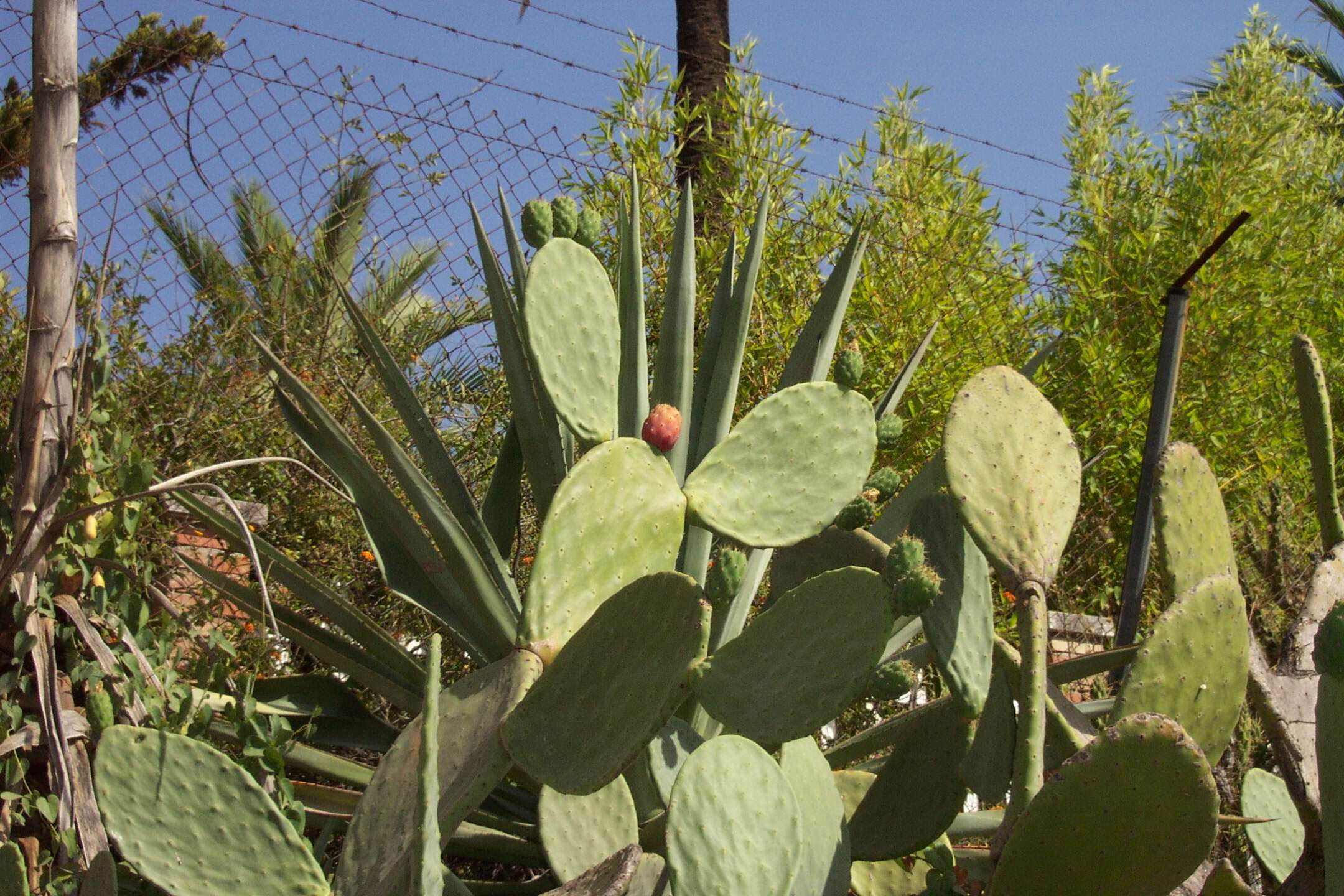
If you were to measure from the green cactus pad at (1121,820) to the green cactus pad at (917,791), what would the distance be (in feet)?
1.02

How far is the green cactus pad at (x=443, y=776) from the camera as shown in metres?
1.06

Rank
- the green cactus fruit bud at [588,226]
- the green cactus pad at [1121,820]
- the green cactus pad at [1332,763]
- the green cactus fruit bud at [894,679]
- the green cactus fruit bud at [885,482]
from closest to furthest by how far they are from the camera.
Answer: the green cactus pad at [1121,820], the green cactus pad at [1332,763], the green cactus fruit bud at [894,679], the green cactus fruit bud at [885,482], the green cactus fruit bud at [588,226]

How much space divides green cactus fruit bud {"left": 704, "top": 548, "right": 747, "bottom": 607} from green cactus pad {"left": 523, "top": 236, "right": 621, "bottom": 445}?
26 centimetres

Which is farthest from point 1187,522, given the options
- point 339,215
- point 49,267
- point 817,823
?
point 339,215

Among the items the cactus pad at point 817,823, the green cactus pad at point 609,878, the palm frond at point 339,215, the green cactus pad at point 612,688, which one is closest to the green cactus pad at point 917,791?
the cactus pad at point 817,823

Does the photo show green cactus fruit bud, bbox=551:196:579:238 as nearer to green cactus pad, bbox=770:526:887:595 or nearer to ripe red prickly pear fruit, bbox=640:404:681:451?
ripe red prickly pear fruit, bbox=640:404:681:451

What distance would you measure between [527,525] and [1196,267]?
162 centimetres

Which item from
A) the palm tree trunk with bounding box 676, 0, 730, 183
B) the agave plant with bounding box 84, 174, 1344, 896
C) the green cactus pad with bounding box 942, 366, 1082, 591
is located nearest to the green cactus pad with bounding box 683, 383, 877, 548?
the agave plant with bounding box 84, 174, 1344, 896

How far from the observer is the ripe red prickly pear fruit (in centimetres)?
161

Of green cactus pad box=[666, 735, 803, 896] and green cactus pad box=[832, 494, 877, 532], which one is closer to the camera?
green cactus pad box=[666, 735, 803, 896]

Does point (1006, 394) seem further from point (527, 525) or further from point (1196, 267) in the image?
point (527, 525)

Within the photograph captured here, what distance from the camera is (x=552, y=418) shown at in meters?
2.07

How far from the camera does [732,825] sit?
1.10 meters

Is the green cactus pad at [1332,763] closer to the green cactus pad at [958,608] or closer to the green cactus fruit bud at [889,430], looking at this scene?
the green cactus pad at [958,608]
